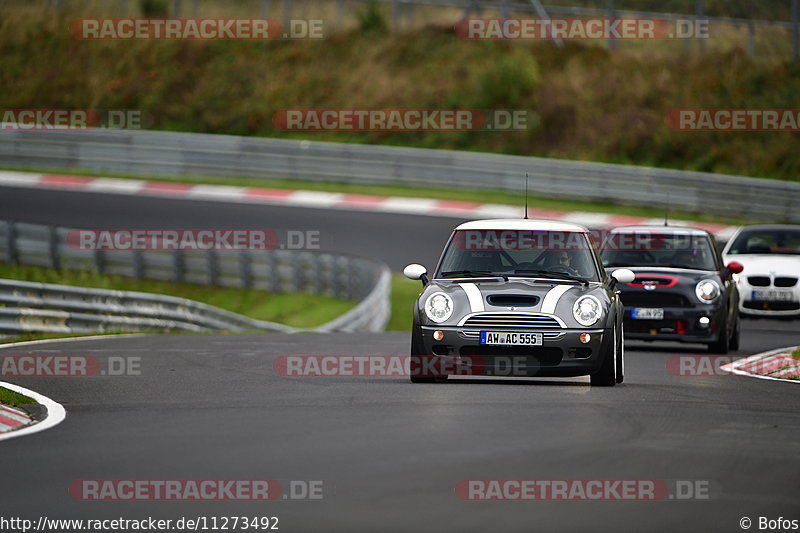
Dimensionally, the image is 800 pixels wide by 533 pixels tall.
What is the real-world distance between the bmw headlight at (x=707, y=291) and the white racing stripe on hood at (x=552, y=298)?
4.79m

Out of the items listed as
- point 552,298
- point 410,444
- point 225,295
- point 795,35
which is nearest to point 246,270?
point 225,295

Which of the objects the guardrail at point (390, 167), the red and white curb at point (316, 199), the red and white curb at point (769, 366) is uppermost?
the guardrail at point (390, 167)

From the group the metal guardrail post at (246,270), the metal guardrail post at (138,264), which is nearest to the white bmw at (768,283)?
the metal guardrail post at (246,270)

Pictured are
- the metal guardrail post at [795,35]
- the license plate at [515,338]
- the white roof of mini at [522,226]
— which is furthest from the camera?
the metal guardrail post at [795,35]

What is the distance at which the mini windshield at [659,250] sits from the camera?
Answer: 1695 centimetres

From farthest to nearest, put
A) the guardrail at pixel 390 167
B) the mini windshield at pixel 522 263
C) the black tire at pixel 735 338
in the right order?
the guardrail at pixel 390 167 → the black tire at pixel 735 338 → the mini windshield at pixel 522 263

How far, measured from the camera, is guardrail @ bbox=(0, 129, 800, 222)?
33.0 meters

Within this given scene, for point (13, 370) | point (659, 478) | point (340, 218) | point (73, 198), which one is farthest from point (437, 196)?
point (659, 478)

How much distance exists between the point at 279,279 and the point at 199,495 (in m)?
19.1

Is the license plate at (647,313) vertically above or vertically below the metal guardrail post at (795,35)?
below

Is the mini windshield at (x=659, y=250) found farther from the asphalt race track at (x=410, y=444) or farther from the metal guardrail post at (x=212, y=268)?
the metal guardrail post at (x=212, y=268)

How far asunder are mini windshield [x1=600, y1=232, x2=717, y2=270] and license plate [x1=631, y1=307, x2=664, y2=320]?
84 centimetres

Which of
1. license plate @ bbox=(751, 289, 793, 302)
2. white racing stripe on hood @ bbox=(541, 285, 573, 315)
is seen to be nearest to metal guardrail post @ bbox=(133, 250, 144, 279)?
license plate @ bbox=(751, 289, 793, 302)

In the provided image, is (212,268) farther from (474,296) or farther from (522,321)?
(522,321)
